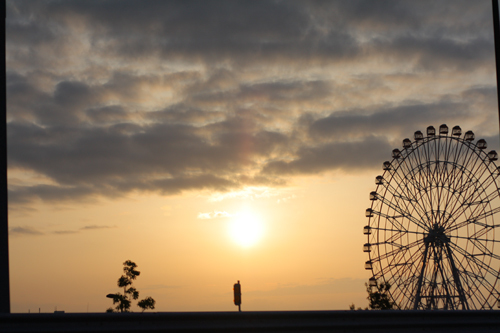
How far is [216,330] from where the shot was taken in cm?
1277

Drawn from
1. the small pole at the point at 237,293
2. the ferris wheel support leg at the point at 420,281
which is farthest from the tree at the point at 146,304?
the small pole at the point at 237,293

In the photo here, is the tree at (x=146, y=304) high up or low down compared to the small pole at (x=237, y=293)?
down

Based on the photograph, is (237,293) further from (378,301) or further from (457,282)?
(378,301)

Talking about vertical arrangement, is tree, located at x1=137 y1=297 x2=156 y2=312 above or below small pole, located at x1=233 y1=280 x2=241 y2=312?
below

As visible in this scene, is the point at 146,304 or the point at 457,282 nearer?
the point at 457,282

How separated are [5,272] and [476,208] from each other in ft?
142

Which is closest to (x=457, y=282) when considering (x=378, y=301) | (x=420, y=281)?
(x=420, y=281)

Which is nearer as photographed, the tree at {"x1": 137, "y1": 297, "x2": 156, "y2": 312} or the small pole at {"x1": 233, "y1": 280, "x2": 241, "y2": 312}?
the small pole at {"x1": 233, "y1": 280, "x2": 241, "y2": 312}

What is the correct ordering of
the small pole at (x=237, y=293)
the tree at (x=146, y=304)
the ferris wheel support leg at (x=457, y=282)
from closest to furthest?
the small pole at (x=237, y=293), the ferris wheel support leg at (x=457, y=282), the tree at (x=146, y=304)

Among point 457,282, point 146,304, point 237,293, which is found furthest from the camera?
point 146,304

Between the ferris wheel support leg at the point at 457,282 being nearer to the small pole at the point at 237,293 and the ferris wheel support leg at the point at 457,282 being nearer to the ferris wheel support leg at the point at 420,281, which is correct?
the ferris wheel support leg at the point at 420,281

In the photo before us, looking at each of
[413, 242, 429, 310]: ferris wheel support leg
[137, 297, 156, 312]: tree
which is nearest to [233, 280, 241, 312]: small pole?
[413, 242, 429, 310]: ferris wheel support leg

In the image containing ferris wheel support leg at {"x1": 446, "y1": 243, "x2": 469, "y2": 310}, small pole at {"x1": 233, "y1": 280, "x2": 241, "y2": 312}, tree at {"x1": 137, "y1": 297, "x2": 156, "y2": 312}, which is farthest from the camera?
tree at {"x1": 137, "y1": 297, "x2": 156, "y2": 312}

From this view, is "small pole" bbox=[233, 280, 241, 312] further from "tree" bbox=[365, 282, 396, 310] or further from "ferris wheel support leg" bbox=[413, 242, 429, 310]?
"tree" bbox=[365, 282, 396, 310]
